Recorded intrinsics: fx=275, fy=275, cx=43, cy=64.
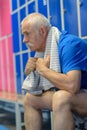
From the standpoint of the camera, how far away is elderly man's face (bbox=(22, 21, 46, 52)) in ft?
4.82

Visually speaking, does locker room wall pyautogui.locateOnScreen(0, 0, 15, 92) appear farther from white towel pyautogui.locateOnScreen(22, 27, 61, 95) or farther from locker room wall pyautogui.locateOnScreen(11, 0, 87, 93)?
white towel pyautogui.locateOnScreen(22, 27, 61, 95)

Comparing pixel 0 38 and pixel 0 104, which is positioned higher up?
pixel 0 38

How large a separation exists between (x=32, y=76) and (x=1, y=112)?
2870 millimetres

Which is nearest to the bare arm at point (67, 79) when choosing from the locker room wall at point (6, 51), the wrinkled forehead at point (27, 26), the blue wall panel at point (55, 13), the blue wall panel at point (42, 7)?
the wrinkled forehead at point (27, 26)

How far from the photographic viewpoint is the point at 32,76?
1.57 metres

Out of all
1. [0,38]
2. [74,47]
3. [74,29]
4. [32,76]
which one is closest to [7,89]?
[0,38]

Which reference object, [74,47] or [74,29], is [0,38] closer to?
[74,29]

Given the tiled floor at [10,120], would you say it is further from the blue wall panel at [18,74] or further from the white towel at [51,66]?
the white towel at [51,66]

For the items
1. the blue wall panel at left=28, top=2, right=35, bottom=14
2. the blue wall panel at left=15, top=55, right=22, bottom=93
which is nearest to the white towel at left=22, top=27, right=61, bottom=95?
the blue wall panel at left=28, top=2, right=35, bottom=14

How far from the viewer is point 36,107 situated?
1.46 m

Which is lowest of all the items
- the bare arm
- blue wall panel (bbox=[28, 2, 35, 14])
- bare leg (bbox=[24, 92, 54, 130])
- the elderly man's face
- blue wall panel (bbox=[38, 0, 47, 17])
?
bare leg (bbox=[24, 92, 54, 130])

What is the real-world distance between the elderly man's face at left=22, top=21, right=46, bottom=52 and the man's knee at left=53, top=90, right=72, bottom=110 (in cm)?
38

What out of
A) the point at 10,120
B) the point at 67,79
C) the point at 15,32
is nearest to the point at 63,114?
the point at 67,79

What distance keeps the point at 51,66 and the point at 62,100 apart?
0.25 meters
